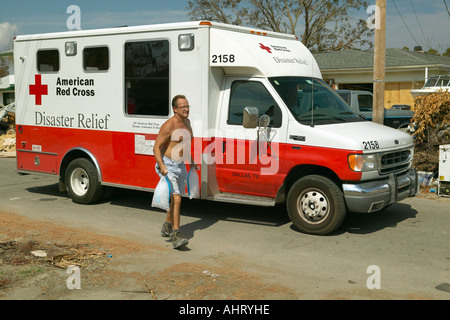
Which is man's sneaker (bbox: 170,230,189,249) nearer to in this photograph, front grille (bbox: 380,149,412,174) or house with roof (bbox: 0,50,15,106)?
front grille (bbox: 380,149,412,174)

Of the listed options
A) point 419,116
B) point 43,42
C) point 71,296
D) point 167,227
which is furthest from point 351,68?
point 71,296

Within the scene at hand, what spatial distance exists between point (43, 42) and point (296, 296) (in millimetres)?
7008

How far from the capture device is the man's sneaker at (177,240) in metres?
6.72

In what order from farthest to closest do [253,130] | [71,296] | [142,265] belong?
1. [253,130]
2. [142,265]
3. [71,296]

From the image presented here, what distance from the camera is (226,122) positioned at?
7.98m

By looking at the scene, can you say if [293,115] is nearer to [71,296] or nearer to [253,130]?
[253,130]

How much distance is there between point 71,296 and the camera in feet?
16.8

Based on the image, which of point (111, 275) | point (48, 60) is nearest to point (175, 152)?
point (111, 275)

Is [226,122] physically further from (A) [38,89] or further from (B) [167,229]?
(A) [38,89]

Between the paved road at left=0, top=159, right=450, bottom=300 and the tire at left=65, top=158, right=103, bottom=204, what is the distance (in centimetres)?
18

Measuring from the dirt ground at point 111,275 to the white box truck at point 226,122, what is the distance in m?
1.68

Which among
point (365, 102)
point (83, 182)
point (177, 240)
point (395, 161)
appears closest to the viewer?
point (177, 240)

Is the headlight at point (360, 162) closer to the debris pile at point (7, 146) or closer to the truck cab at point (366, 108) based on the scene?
the truck cab at point (366, 108)

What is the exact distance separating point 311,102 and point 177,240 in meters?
2.86
